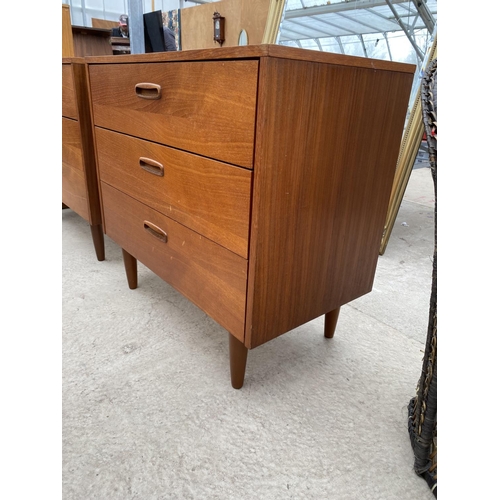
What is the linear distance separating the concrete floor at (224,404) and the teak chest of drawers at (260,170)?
13 cm

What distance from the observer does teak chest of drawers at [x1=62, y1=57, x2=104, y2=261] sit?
123cm

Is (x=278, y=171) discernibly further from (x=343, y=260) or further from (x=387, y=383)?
(x=387, y=383)

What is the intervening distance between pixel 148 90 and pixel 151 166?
0.54 feet

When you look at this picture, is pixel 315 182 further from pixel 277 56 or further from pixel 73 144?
pixel 73 144

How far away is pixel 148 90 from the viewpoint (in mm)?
842

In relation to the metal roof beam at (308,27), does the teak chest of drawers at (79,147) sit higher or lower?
lower

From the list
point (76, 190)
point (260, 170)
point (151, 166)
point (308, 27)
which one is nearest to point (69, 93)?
point (76, 190)

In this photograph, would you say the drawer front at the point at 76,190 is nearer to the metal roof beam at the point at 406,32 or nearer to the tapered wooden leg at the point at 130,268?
the tapered wooden leg at the point at 130,268

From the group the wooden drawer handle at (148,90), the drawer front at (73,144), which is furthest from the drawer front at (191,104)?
the drawer front at (73,144)

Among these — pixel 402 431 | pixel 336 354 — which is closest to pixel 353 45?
pixel 336 354

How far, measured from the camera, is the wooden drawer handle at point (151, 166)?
0.87 meters
